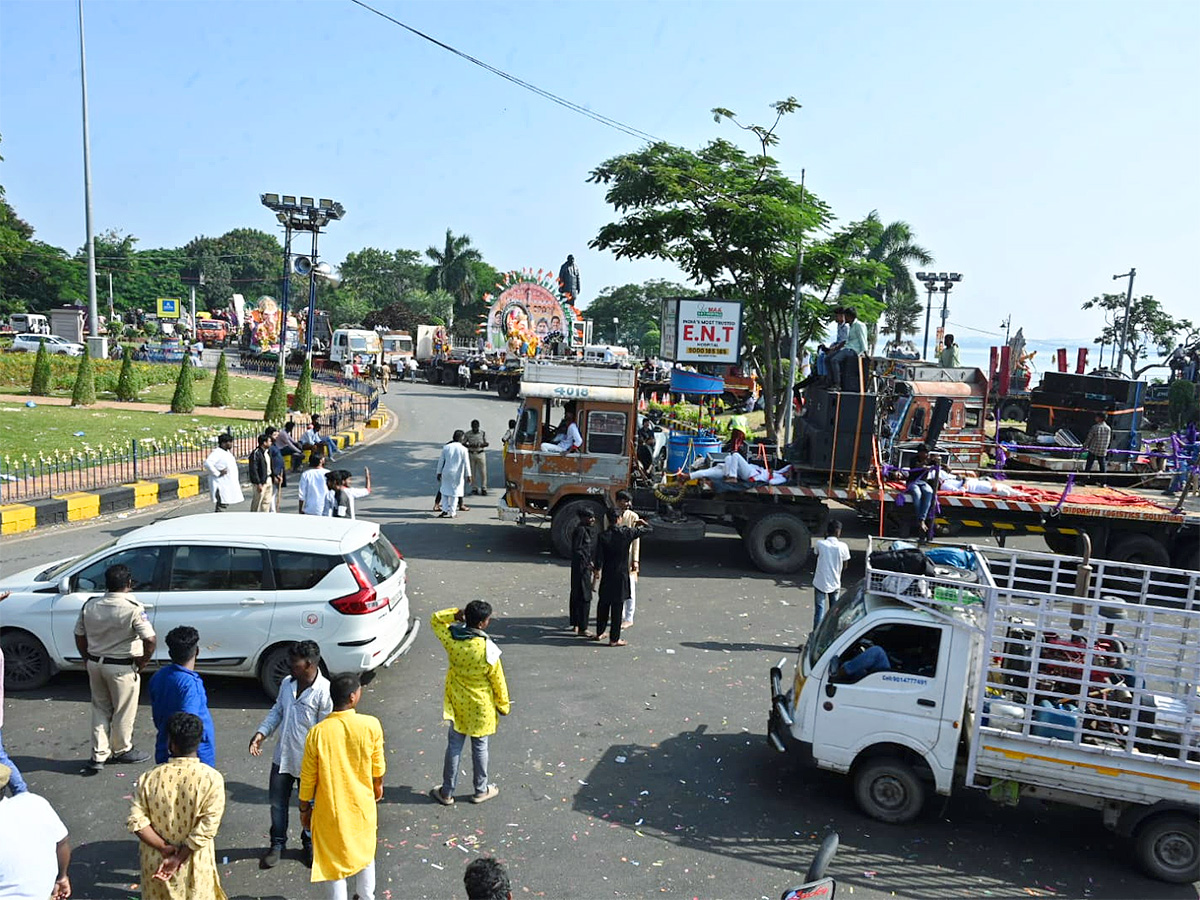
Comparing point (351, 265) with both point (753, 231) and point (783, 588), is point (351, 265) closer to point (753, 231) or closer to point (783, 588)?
point (753, 231)

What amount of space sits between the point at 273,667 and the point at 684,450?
7.88 m

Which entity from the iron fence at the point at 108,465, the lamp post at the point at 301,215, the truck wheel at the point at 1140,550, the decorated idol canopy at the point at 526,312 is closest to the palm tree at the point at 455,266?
the decorated idol canopy at the point at 526,312

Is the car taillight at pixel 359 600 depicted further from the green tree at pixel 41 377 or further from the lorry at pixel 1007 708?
the green tree at pixel 41 377

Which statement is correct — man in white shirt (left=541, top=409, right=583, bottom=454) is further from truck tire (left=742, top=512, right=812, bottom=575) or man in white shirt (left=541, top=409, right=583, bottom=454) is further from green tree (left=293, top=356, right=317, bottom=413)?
green tree (left=293, top=356, right=317, bottom=413)

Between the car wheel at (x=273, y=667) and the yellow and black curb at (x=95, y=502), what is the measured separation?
8444mm

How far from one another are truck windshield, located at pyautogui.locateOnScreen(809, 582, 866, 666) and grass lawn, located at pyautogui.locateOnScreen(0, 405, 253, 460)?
1713 centimetres

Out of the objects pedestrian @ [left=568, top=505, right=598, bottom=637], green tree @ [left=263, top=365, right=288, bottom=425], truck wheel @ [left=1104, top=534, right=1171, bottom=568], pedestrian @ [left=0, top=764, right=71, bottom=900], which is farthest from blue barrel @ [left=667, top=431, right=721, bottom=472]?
green tree @ [left=263, top=365, right=288, bottom=425]

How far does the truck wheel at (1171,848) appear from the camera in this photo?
548cm

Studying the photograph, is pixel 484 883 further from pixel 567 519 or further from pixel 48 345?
pixel 48 345

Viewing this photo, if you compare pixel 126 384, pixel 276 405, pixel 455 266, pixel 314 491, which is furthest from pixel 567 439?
pixel 455 266

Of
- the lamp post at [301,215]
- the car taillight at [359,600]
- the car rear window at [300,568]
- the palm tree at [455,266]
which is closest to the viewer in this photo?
the car taillight at [359,600]

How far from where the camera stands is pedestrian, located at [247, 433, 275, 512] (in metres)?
13.5

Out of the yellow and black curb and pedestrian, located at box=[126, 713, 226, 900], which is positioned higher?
pedestrian, located at box=[126, 713, 226, 900]

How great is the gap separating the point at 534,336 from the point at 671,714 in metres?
43.6
